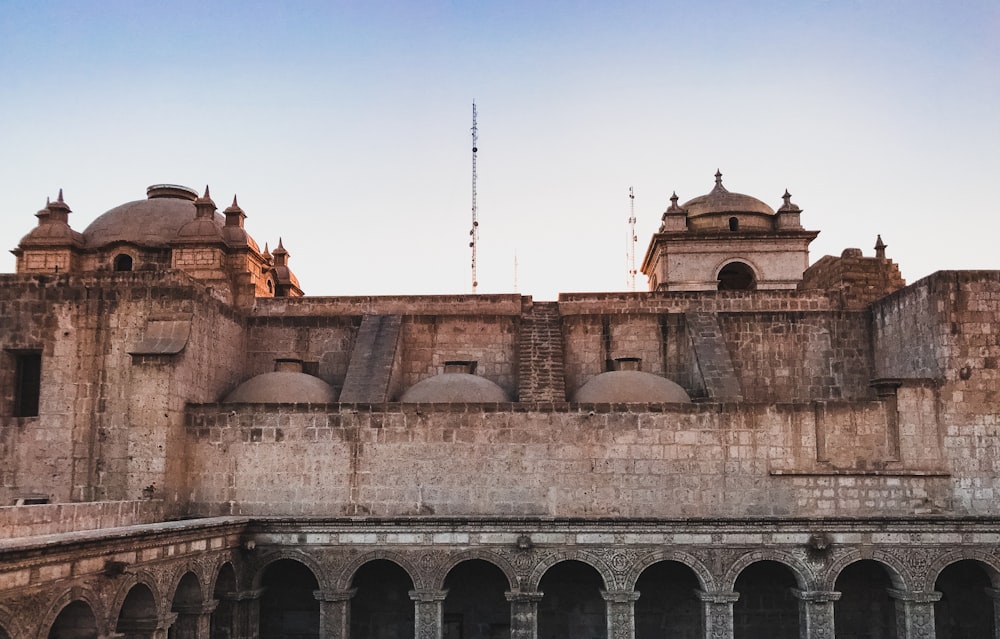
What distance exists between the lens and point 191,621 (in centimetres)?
1745

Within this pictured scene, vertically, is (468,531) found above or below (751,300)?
below

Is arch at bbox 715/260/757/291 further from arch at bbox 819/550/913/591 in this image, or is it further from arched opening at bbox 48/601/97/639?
arched opening at bbox 48/601/97/639

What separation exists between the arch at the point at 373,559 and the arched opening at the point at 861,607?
35.1 ft

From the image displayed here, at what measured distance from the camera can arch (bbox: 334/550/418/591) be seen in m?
19.8

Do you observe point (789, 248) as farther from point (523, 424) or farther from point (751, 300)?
point (523, 424)

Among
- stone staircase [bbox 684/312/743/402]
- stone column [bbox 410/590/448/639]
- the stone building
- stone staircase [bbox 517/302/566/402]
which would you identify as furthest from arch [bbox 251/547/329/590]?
stone staircase [bbox 684/312/743/402]

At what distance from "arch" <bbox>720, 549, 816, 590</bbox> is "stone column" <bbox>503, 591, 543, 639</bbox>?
423 centimetres

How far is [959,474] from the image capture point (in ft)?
68.0

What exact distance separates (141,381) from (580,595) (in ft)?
39.6

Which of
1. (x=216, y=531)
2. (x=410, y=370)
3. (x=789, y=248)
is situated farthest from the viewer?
(x=789, y=248)

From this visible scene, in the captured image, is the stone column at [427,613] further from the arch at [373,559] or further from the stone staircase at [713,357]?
the stone staircase at [713,357]

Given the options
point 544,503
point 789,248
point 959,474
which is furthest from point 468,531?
point 789,248

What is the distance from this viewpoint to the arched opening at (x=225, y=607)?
1923 centimetres

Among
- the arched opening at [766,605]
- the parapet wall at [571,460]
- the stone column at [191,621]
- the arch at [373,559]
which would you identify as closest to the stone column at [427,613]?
the arch at [373,559]
